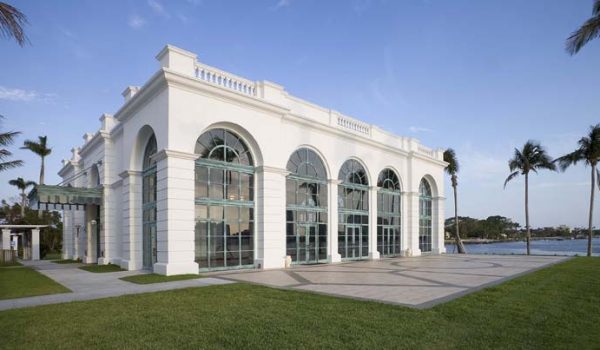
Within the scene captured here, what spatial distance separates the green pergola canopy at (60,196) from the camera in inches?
773

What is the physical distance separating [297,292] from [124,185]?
1246 cm

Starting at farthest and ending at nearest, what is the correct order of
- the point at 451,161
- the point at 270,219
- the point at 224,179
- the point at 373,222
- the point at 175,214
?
the point at 451,161 → the point at 373,222 → the point at 270,219 → the point at 224,179 → the point at 175,214

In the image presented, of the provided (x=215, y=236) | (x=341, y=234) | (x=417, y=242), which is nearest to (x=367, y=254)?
(x=341, y=234)

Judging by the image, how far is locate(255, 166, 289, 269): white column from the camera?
17794 mm

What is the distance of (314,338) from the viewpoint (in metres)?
6.11

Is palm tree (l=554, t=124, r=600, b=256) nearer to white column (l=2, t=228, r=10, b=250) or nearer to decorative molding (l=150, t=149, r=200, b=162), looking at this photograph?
decorative molding (l=150, t=149, r=200, b=162)

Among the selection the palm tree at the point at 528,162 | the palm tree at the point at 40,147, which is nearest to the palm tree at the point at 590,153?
the palm tree at the point at 528,162

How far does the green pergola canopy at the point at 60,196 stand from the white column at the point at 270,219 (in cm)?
972

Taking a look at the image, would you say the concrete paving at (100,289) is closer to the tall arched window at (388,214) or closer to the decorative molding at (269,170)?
the decorative molding at (269,170)

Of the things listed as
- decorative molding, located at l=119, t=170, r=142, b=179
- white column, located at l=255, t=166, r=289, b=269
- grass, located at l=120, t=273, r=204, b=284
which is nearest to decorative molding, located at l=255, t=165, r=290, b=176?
white column, located at l=255, t=166, r=289, b=269

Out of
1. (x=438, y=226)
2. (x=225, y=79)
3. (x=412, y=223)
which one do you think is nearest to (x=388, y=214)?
(x=412, y=223)

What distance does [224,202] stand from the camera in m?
17.0

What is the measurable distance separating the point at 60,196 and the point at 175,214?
9213 millimetres

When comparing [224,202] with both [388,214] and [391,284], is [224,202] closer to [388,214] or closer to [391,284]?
[391,284]
